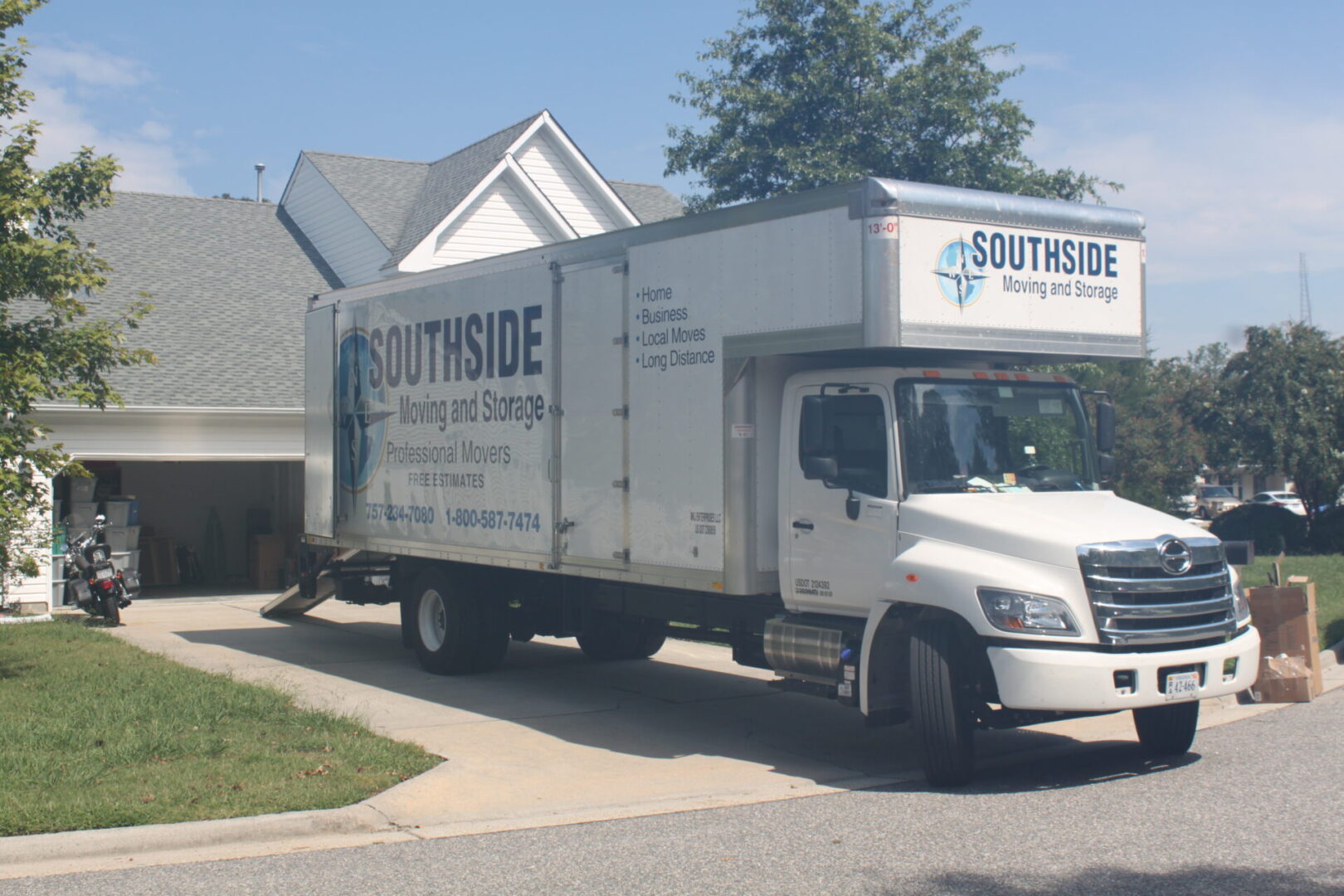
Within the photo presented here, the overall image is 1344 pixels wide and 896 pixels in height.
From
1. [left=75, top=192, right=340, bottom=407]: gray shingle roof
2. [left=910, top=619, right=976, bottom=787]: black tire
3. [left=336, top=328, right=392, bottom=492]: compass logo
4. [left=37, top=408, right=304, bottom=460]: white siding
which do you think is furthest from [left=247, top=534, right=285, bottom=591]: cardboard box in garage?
[left=910, top=619, right=976, bottom=787]: black tire

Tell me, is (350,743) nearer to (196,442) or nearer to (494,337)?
(494,337)

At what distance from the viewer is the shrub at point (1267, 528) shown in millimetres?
27453

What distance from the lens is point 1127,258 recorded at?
→ 370 inches

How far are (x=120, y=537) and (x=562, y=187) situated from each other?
1118 cm

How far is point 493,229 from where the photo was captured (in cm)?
2509

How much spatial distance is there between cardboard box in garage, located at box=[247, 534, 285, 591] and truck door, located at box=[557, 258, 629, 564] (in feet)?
42.6

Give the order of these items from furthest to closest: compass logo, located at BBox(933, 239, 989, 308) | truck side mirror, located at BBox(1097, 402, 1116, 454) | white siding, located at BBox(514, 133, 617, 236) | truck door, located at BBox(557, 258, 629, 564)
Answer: white siding, located at BBox(514, 133, 617, 236)
truck door, located at BBox(557, 258, 629, 564)
truck side mirror, located at BBox(1097, 402, 1116, 454)
compass logo, located at BBox(933, 239, 989, 308)

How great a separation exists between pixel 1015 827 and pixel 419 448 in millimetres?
7374

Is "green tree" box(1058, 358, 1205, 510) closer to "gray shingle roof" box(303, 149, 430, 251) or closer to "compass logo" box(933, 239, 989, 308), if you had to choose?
"gray shingle roof" box(303, 149, 430, 251)

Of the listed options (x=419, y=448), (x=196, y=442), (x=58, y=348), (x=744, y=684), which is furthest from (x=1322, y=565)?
(x=58, y=348)

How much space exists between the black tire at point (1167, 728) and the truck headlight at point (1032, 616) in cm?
146

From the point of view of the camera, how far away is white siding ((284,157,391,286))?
24578 millimetres

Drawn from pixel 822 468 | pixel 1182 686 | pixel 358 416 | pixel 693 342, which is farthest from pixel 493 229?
pixel 1182 686

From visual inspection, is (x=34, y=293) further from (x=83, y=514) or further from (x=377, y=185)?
(x=377, y=185)
